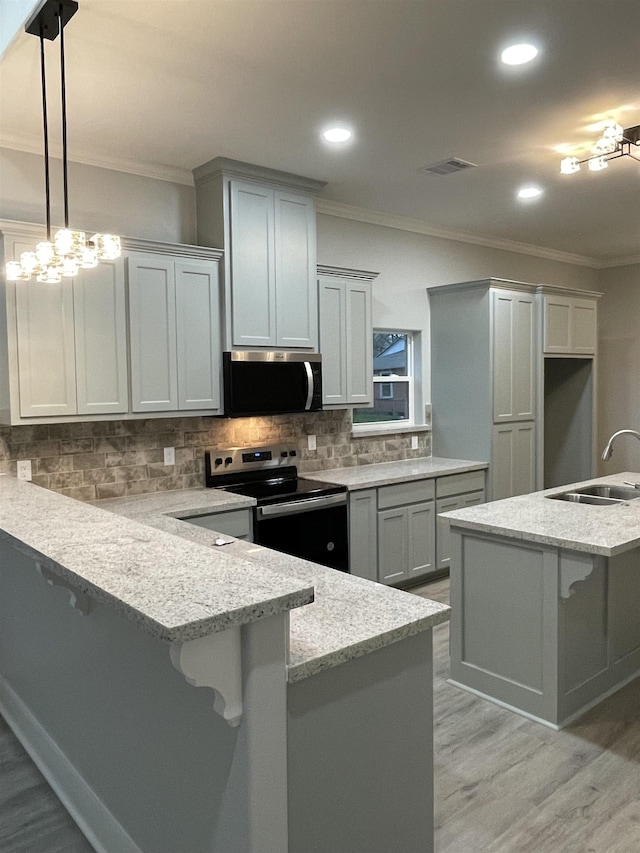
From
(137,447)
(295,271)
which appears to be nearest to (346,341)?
(295,271)

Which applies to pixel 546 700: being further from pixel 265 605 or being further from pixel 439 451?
pixel 439 451

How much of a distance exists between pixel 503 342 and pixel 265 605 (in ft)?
14.6

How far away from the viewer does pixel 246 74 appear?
9.03 ft

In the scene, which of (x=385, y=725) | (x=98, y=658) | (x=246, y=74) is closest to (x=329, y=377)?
(x=246, y=74)

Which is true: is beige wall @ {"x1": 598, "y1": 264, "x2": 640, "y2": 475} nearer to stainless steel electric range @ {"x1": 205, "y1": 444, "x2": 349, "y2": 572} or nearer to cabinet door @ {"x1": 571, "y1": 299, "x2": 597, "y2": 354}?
cabinet door @ {"x1": 571, "y1": 299, "x2": 597, "y2": 354}

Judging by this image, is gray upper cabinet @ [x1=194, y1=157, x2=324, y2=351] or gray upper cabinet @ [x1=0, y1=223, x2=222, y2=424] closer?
gray upper cabinet @ [x1=0, y1=223, x2=222, y2=424]

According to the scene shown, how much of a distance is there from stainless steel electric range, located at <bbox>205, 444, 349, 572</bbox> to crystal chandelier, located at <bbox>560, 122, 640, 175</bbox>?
231 cm

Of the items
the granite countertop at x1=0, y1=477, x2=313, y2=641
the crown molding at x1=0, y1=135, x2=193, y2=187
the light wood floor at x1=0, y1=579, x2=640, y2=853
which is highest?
the crown molding at x1=0, y1=135, x2=193, y2=187

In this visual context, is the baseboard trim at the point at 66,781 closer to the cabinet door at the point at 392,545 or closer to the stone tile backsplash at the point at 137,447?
the stone tile backsplash at the point at 137,447

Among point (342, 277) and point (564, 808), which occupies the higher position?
point (342, 277)

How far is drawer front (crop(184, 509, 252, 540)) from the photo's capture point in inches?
139

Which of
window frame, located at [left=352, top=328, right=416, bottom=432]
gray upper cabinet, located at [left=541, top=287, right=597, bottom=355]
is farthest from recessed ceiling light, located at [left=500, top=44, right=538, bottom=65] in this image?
gray upper cabinet, located at [left=541, top=287, right=597, bottom=355]

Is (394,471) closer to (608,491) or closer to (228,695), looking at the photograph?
(608,491)

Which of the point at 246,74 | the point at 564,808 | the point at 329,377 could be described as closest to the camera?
the point at 564,808
